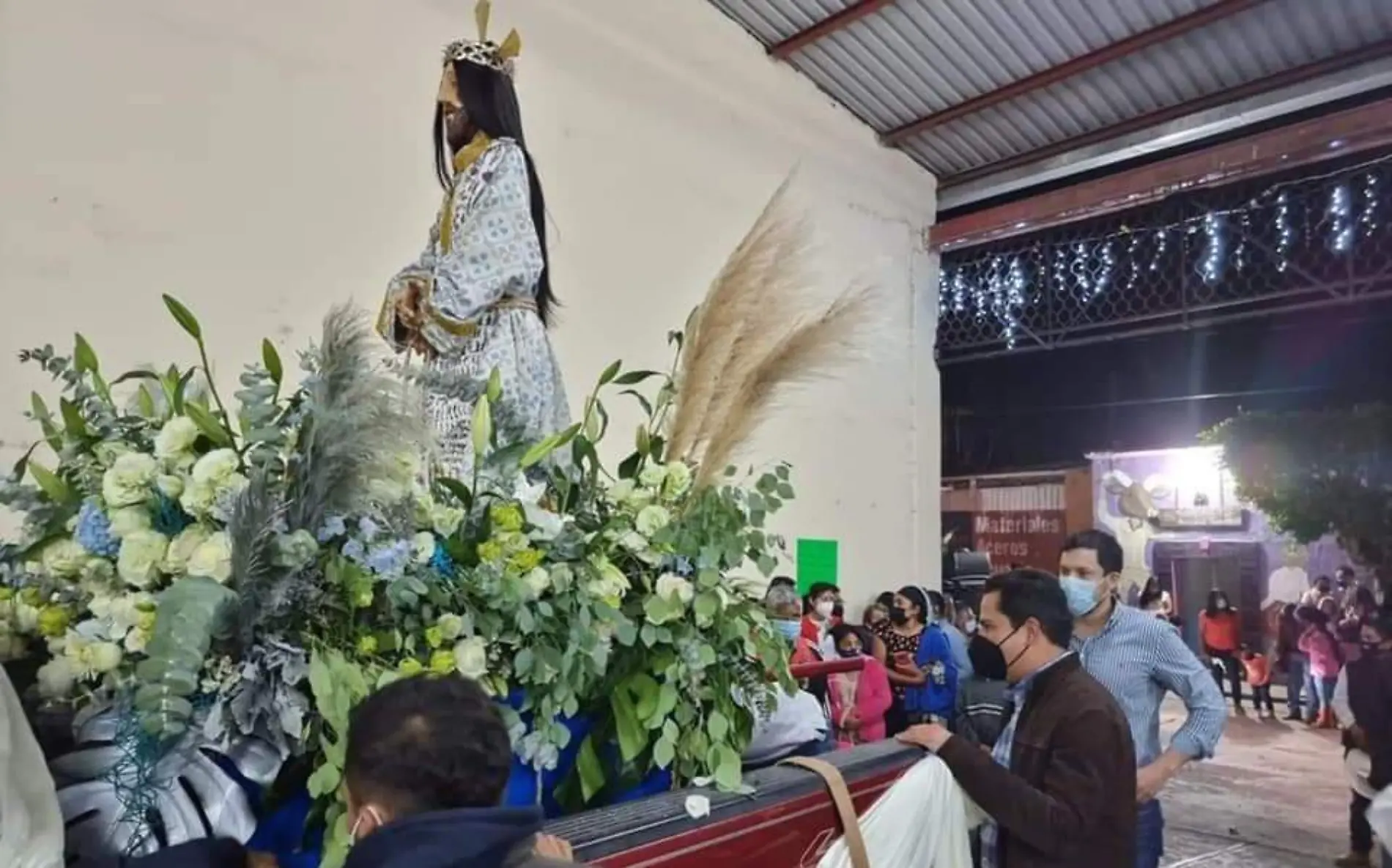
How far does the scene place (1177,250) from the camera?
5934 millimetres

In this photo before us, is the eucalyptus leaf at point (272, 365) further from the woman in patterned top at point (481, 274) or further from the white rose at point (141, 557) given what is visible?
the woman in patterned top at point (481, 274)

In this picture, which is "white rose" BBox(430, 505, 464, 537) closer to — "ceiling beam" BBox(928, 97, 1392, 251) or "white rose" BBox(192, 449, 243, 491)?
"white rose" BBox(192, 449, 243, 491)

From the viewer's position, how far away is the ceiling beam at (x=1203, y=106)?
5059 millimetres

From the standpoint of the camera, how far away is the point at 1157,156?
5.89 meters

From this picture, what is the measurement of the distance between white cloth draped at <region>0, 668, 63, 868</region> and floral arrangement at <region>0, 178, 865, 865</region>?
0.12 m

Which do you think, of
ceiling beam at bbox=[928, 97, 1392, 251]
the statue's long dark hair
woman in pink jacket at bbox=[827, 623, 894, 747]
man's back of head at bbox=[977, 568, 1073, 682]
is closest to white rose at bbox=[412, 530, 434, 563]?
the statue's long dark hair

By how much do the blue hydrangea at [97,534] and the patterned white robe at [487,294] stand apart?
0.58 meters

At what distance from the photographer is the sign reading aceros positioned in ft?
26.6

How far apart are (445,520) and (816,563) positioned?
4.83m

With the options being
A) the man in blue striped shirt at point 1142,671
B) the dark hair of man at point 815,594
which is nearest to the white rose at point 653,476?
the man in blue striped shirt at point 1142,671

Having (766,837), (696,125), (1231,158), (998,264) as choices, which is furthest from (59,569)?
(998,264)

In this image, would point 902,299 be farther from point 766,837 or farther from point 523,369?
point 766,837

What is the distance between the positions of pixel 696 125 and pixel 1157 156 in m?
2.47

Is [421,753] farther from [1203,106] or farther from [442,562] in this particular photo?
[1203,106]
